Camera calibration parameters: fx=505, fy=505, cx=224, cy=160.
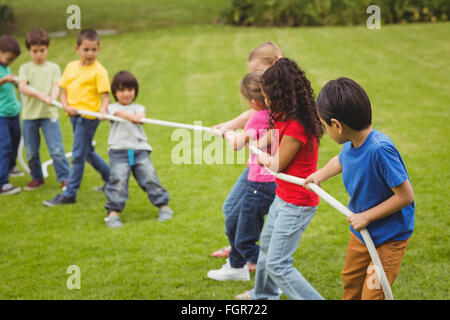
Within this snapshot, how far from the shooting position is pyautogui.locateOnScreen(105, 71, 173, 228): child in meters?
5.28

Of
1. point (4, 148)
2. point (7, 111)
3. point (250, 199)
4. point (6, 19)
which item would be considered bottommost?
point (4, 148)

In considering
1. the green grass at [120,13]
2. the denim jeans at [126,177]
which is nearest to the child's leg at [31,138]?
the denim jeans at [126,177]

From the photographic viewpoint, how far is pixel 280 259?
323 centimetres

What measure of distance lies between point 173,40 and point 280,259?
14591 mm

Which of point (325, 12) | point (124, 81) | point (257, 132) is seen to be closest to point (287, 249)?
point (257, 132)

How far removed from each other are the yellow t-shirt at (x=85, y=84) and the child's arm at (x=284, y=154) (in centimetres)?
304

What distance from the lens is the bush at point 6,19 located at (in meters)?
18.8

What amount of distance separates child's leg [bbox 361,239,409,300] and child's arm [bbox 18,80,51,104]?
14.7ft

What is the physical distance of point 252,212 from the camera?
3.76m

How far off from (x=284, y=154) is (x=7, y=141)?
4597 millimetres

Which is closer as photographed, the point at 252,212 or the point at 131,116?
the point at 252,212

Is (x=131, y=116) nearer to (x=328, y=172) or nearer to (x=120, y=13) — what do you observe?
(x=328, y=172)

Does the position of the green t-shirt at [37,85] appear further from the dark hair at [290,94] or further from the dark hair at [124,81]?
the dark hair at [290,94]
